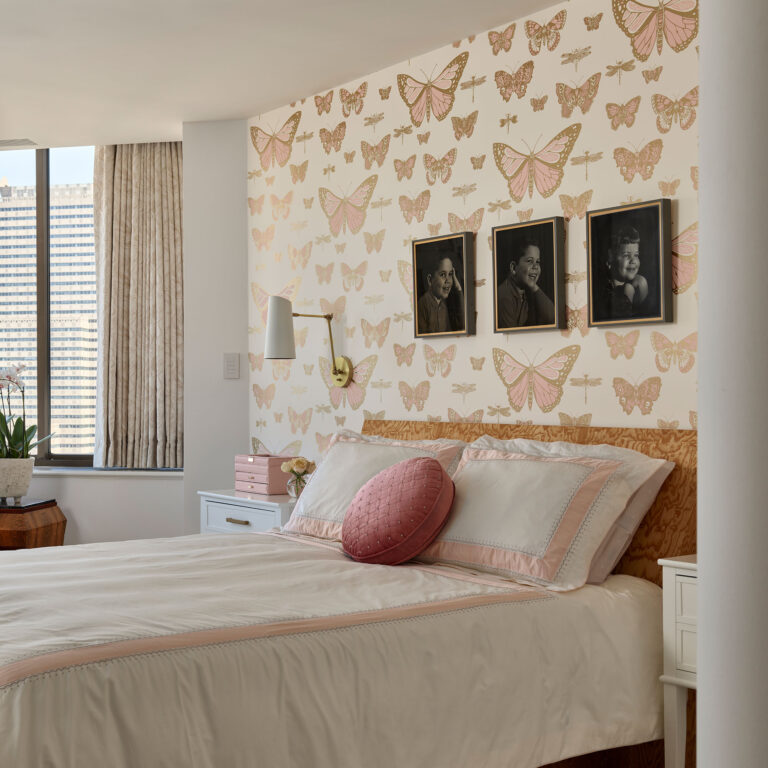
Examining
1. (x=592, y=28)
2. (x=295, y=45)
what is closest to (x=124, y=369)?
(x=295, y=45)

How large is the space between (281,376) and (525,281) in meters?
1.53

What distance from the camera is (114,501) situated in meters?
4.94

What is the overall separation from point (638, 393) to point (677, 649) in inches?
33.3

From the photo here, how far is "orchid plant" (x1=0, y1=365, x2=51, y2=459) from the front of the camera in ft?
15.4

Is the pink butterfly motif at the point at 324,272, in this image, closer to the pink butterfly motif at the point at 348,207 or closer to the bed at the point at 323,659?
the pink butterfly motif at the point at 348,207

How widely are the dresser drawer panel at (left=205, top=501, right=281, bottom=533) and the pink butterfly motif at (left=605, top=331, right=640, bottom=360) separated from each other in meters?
1.44

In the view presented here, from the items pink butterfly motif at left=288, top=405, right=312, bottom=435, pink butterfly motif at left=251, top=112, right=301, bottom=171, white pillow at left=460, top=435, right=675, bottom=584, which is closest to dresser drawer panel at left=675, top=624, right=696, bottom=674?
white pillow at left=460, top=435, right=675, bottom=584

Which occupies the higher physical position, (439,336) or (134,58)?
(134,58)

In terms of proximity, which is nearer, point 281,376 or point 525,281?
point 525,281

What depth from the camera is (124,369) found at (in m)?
5.08

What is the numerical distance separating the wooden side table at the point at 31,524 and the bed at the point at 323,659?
183 cm

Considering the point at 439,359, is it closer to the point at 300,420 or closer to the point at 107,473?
the point at 300,420

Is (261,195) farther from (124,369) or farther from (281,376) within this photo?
(124,369)

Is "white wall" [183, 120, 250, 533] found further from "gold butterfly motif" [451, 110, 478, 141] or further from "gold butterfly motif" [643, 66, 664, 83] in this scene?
"gold butterfly motif" [643, 66, 664, 83]
